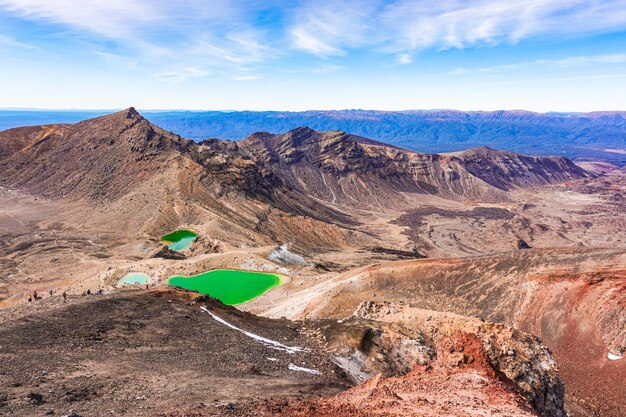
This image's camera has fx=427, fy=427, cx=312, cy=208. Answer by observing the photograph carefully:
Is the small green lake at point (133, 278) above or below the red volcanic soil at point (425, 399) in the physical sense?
below

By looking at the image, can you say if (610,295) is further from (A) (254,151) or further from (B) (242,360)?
(A) (254,151)

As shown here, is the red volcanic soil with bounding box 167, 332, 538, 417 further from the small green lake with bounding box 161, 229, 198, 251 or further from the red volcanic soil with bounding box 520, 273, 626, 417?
the small green lake with bounding box 161, 229, 198, 251

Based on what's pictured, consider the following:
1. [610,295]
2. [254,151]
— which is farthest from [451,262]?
[254,151]

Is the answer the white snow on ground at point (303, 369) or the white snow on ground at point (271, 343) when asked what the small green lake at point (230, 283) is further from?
the white snow on ground at point (303, 369)

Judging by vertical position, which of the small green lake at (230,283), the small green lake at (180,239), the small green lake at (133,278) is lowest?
the small green lake at (180,239)

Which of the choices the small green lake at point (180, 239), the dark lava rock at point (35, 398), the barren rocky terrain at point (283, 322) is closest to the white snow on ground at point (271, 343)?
the barren rocky terrain at point (283, 322)

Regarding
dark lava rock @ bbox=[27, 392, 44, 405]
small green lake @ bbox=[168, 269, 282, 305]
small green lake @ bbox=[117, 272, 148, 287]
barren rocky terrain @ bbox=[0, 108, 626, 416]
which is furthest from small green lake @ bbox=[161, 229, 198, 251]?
dark lava rock @ bbox=[27, 392, 44, 405]
